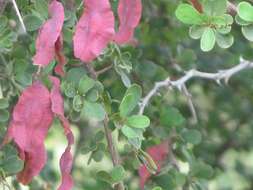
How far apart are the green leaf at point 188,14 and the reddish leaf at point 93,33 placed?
0.38 ft

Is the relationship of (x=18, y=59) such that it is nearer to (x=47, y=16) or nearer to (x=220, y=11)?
(x=47, y=16)

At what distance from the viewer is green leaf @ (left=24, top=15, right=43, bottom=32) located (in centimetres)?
115

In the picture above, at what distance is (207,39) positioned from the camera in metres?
1.11

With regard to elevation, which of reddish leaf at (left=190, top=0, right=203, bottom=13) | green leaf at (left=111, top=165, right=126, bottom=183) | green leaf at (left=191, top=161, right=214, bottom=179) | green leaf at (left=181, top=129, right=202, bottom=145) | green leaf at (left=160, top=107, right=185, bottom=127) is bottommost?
green leaf at (left=191, top=161, right=214, bottom=179)

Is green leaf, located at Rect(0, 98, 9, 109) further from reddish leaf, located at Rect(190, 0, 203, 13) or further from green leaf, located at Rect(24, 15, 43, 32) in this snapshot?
reddish leaf, located at Rect(190, 0, 203, 13)

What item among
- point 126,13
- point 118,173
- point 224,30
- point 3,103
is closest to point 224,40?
point 224,30

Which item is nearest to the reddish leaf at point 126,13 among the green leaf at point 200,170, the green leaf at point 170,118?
the green leaf at point 170,118

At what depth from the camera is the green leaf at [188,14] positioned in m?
1.10

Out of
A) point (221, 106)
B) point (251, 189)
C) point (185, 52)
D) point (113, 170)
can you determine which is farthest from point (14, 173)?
point (251, 189)

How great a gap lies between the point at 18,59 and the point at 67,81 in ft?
0.52

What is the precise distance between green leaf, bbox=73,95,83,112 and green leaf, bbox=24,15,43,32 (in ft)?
0.42

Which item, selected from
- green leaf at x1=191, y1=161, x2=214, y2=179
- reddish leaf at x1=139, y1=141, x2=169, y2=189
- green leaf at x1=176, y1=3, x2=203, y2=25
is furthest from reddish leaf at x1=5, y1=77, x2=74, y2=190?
green leaf at x1=191, y1=161, x2=214, y2=179

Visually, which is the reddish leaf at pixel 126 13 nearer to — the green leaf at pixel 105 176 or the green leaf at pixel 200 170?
the green leaf at pixel 105 176

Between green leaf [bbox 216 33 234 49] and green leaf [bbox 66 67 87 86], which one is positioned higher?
green leaf [bbox 216 33 234 49]
